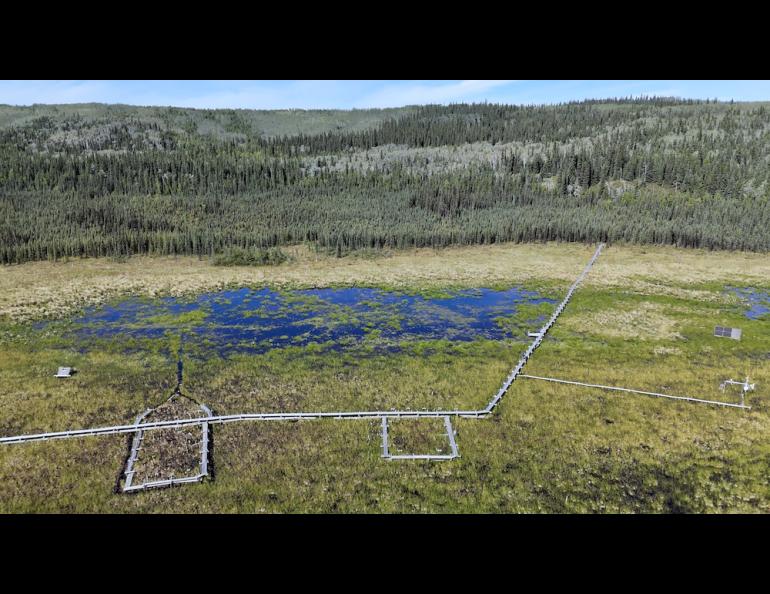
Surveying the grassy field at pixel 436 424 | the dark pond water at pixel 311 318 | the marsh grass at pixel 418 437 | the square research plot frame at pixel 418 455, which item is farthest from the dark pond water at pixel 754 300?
the square research plot frame at pixel 418 455

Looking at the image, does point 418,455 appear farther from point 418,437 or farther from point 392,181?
point 392,181

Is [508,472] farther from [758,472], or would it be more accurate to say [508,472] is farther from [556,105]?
[556,105]

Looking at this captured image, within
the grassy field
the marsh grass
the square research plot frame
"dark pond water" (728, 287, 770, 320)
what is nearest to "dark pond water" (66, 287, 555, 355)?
the grassy field

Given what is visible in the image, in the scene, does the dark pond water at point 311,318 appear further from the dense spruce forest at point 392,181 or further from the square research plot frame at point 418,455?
the dense spruce forest at point 392,181

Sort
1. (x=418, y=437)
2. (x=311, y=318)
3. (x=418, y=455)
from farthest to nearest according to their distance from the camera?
(x=311, y=318), (x=418, y=437), (x=418, y=455)

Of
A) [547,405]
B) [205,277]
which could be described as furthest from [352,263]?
[547,405]

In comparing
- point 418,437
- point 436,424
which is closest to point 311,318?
point 436,424
